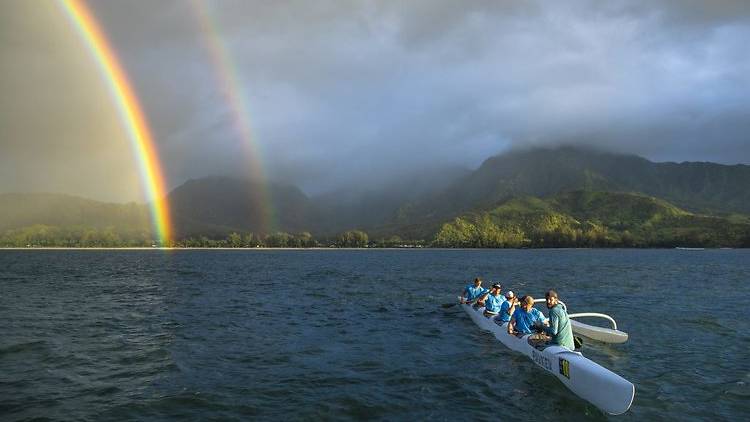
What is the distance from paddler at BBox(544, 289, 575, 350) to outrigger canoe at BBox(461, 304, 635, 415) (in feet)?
1.47

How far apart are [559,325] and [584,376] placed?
3.48 m

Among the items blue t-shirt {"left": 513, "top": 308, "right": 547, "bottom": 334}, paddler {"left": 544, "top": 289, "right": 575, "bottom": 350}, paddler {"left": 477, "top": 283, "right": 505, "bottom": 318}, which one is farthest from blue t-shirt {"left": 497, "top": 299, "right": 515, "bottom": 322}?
paddler {"left": 544, "top": 289, "right": 575, "bottom": 350}

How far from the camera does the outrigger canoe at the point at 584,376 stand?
1644 centimetres

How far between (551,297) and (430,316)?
2046cm

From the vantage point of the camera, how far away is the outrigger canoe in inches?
647

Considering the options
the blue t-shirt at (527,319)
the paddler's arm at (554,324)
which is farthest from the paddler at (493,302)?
the paddler's arm at (554,324)

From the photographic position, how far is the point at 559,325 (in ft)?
70.5

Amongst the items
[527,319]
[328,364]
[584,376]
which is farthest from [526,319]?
[328,364]

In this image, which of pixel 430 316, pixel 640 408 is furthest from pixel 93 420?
pixel 430 316

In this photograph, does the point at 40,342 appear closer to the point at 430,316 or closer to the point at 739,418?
the point at 430,316

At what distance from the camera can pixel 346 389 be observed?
19.9 metres

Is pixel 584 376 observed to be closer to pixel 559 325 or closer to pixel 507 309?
pixel 559 325

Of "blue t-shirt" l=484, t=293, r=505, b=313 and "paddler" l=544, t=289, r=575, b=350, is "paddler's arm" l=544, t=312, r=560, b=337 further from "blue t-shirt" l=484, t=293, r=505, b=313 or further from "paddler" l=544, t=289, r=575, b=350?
"blue t-shirt" l=484, t=293, r=505, b=313

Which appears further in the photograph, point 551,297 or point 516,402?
point 551,297
